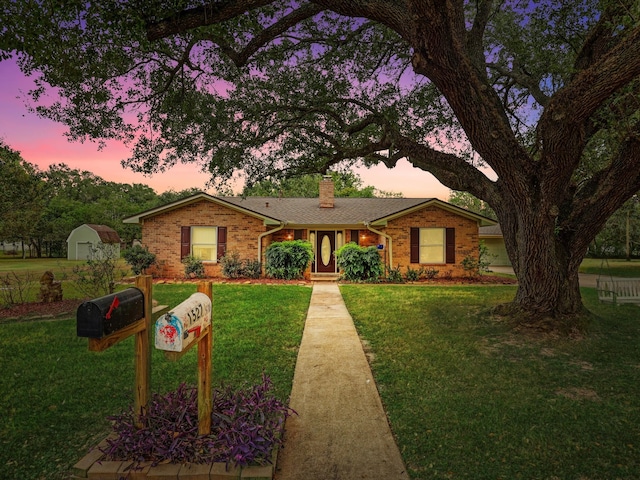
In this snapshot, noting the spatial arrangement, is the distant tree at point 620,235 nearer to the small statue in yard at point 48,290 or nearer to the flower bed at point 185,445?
the flower bed at point 185,445

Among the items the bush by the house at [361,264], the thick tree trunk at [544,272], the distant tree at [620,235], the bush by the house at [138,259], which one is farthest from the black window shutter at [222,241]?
the distant tree at [620,235]

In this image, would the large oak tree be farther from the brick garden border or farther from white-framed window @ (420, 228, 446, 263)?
white-framed window @ (420, 228, 446, 263)

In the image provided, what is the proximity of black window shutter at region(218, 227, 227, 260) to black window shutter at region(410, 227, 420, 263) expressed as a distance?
8.59m

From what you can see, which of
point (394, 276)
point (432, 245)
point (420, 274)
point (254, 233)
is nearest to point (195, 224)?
point (254, 233)

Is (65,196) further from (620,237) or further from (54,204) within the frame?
(620,237)

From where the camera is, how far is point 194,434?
113 inches

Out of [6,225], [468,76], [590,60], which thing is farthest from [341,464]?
[6,225]

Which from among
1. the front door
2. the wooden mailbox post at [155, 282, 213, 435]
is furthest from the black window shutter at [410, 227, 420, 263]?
the wooden mailbox post at [155, 282, 213, 435]

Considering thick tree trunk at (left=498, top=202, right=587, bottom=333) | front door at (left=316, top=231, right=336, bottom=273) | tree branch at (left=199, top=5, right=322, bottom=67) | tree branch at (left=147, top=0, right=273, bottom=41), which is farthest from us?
front door at (left=316, top=231, right=336, bottom=273)

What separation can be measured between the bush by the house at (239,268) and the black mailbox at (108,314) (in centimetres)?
1333

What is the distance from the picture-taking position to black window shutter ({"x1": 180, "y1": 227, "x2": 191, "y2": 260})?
645 inches

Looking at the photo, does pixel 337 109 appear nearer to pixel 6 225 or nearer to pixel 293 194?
pixel 6 225

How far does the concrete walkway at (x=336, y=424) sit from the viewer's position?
2.83 m

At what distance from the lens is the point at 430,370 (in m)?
5.00
